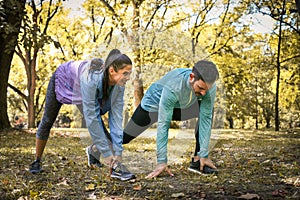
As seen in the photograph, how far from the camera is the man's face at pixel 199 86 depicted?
3432 mm

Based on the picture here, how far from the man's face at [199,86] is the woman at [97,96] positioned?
60cm

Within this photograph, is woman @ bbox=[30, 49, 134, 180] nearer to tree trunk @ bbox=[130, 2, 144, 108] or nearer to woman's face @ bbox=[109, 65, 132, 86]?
woman's face @ bbox=[109, 65, 132, 86]

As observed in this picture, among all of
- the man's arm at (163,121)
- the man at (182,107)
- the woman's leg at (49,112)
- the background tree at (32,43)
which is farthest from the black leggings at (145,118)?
the background tree at (32,43)

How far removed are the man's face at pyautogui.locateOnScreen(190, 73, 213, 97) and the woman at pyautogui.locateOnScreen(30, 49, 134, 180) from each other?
0.60 m

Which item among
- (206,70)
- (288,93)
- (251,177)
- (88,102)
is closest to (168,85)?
(206,70)

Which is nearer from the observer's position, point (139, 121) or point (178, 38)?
point (139, 121)

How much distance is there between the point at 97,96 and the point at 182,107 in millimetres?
1033

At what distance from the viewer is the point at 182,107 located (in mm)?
4199

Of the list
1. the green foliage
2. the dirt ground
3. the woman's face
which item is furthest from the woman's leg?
the green foliage

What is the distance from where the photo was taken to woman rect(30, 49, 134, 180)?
3498 millimetres

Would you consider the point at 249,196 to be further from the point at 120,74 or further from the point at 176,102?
the point at 120,74

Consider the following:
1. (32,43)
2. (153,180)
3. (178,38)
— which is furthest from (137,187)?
(178,38)

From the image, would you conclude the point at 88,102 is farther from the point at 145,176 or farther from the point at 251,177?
the point at 251,177

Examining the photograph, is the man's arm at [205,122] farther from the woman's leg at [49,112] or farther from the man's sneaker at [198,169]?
the woman's leg at [49,112]
